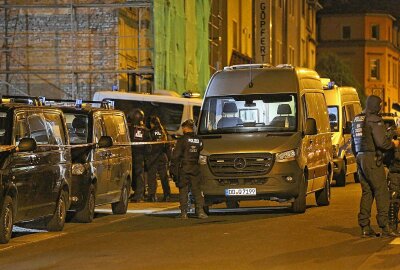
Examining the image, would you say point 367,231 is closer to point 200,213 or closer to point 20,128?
point 200,213

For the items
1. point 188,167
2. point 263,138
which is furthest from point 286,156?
point 188,167

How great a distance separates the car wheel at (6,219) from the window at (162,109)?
15.7 m

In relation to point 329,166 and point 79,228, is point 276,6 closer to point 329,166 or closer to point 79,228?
point 329,166

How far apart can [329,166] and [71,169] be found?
6.69 meters

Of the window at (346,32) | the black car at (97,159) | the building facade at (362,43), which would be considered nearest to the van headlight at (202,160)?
the black car at (97,159)

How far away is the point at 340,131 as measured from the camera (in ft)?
94.2

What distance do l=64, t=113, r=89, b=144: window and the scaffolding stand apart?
509 inches

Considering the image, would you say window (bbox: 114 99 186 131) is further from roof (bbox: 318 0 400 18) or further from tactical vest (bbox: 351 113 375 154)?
roof (bbox: 318 0 400 18)

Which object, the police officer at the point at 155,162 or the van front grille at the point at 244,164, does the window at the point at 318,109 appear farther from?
the police officer at the point at 155,162

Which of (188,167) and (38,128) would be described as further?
(188,167)

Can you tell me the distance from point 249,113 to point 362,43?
7525 cm

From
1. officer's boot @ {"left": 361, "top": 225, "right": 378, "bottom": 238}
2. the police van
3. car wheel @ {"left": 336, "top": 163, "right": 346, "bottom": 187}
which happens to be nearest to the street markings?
officer's boot @ {"left": 361, "top": 225, "right": 378, "bottom": 238}

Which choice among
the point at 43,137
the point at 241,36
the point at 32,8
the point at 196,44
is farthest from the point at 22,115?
the point at 241,36

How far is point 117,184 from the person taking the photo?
65.8ft
